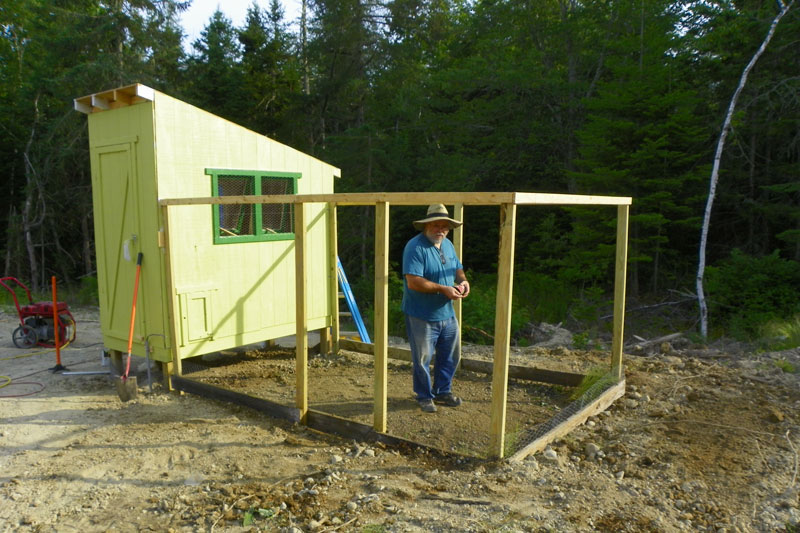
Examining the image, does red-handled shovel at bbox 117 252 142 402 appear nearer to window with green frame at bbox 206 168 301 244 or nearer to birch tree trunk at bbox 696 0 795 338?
window with green frame at bbox 206 168 301 244

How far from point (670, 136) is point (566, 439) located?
8.60 m

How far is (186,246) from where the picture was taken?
585cm

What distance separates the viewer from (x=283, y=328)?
22.7 ft

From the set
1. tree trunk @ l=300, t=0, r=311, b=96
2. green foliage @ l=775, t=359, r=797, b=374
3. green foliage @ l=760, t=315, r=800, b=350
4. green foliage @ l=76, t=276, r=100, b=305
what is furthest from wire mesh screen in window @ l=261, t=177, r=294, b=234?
tree trunk @ l=300, t=0, r=311, b=96

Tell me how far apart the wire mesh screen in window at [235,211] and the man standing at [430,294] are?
242 centimetres

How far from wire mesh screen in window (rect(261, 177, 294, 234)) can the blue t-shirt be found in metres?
2.48

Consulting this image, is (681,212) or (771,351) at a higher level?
(681,212)

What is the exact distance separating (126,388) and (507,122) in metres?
11.7

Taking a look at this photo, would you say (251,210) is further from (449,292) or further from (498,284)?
(498,284)

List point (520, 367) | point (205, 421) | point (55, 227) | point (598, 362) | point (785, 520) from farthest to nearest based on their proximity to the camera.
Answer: point (55, 227)
point (598, 362)
point (520, 367)
point (205, 421)
point (785, 520)

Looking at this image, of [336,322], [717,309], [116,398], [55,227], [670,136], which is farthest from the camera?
[55,227]

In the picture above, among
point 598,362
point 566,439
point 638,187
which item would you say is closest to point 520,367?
Answer: point 598,362

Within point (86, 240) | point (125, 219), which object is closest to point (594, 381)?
point (125, 219)

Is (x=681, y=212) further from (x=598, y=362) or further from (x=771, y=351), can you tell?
(x=598, y=362)
